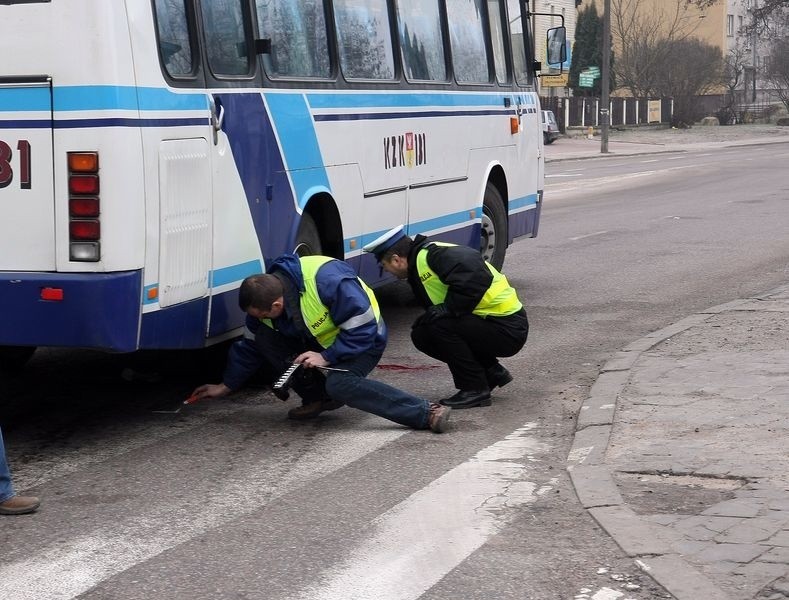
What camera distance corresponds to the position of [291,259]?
7.11 metres

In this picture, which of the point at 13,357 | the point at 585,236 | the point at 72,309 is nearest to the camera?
the point at 72,309

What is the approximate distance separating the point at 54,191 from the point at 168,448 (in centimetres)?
143

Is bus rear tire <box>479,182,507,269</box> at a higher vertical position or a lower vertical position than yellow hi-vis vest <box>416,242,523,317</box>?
higher

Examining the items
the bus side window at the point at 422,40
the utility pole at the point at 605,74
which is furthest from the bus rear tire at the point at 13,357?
the utility pole at the point at 605,74

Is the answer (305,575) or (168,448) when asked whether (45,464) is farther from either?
(305,575)

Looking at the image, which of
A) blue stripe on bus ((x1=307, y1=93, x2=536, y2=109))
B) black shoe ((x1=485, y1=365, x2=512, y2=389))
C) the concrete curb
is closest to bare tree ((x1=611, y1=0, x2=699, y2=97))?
the concrete curb

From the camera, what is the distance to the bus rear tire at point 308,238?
27.5 feet

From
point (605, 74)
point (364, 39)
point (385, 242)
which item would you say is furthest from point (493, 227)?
point (605, 74)

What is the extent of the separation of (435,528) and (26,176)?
2555mm

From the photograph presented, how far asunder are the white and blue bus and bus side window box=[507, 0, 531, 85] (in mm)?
2532

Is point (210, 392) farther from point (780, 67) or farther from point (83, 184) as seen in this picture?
point (780, 67)

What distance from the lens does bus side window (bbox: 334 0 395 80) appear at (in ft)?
29.6

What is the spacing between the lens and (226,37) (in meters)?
7.43

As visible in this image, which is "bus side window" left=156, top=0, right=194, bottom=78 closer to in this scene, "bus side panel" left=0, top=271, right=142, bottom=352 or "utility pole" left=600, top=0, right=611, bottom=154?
"bus side panel" left=0, top=271, right=142, bottom=352
